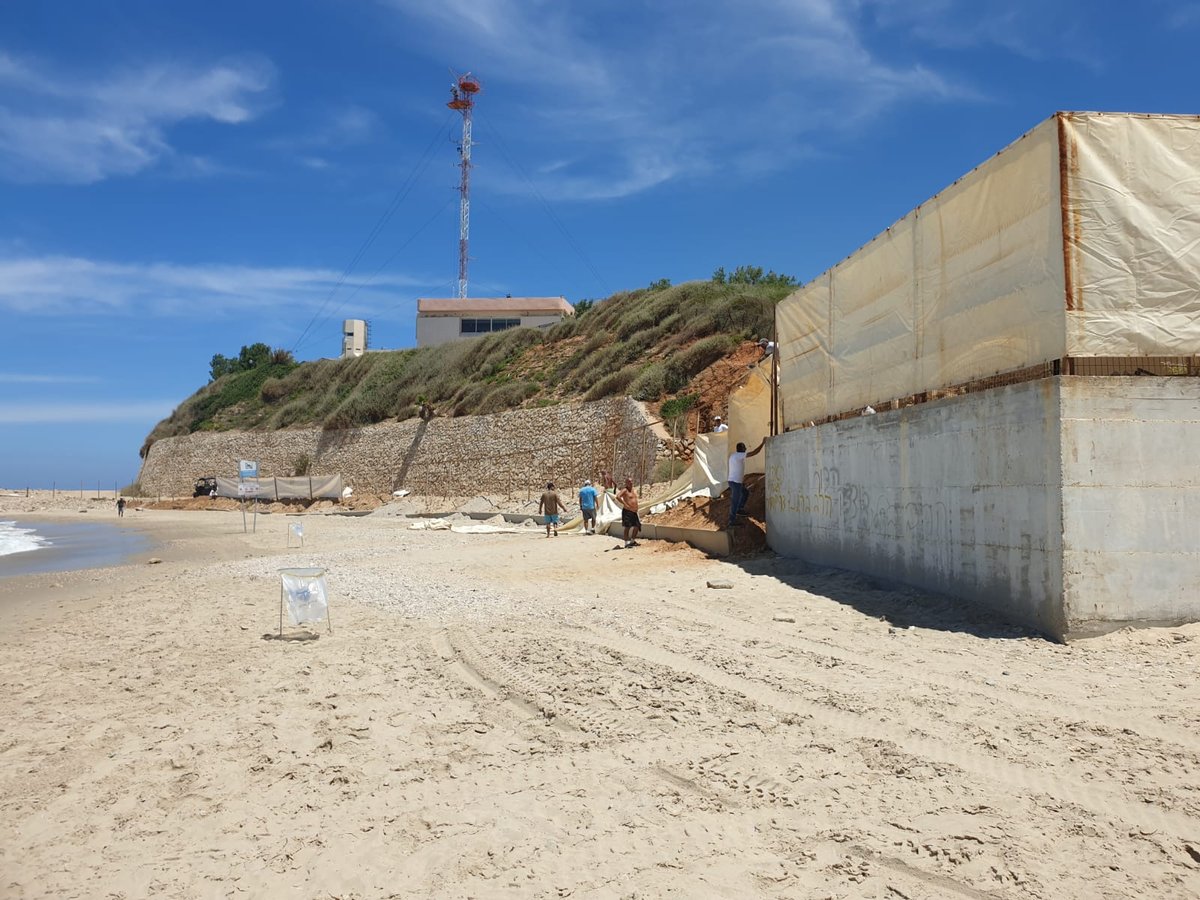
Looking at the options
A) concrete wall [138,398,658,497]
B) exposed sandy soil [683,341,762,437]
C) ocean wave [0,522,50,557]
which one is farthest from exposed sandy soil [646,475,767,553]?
ocean wave [0,522,50,557]

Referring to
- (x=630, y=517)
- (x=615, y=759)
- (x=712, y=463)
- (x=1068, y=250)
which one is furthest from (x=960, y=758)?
(x=712, y=463)

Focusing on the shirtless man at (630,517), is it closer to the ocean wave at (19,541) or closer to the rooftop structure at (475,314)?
the ocean wave at (19,541)

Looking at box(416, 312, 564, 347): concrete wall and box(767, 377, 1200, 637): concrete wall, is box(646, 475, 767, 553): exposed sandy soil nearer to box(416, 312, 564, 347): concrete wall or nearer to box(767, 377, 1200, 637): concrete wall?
box(767, 377, 1200, 637): concrete wall

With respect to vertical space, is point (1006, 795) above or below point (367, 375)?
below

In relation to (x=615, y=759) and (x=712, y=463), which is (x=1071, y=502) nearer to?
(x=615, y=759)

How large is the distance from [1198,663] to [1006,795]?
311 cm

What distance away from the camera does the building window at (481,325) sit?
195 feet

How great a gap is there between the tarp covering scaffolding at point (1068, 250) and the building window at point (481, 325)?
51.0 meters

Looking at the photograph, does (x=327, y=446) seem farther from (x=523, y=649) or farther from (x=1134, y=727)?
(x=1134, y=727)

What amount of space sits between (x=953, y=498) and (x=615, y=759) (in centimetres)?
543

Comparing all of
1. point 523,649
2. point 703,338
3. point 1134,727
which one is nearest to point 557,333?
point 703,338

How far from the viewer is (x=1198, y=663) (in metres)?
6.32

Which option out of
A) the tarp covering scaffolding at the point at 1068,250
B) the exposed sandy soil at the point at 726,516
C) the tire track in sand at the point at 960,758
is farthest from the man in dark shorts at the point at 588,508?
the tire track in sand at the point at 960,758

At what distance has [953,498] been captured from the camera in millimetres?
8891
